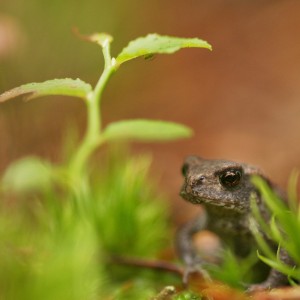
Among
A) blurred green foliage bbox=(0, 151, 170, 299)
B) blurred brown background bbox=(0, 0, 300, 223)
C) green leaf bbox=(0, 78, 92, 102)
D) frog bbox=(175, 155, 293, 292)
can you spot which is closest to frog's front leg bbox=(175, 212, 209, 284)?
frog bbox=(175, 155, 293, 292)

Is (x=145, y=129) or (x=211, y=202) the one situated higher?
(x=145, y=129)

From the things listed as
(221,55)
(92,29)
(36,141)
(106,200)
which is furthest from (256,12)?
(106,200)

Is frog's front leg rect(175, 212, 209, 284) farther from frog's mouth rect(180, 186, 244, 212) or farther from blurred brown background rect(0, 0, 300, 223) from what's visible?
blurred brown background rect(0, 0, 300, 223)

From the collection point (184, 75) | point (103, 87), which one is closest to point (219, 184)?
point (103, 87)

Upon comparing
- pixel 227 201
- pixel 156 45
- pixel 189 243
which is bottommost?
pixel 189 243

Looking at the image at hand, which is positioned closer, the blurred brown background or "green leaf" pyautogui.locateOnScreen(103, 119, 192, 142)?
"green leaf" pyautogui.locateOnScreen(103, 119, 192, 142)

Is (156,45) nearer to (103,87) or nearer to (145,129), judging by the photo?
(103,87)
